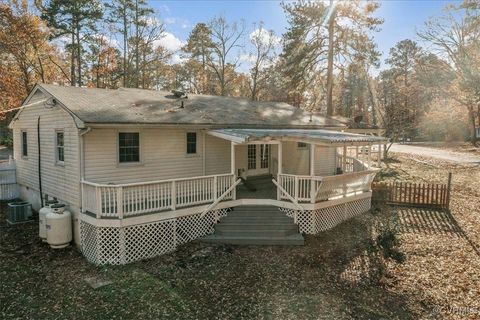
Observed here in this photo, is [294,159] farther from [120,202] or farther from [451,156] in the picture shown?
[451,156]

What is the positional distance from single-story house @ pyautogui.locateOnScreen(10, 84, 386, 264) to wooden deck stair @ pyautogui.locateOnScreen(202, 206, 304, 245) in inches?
4.1

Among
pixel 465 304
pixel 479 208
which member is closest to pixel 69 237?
pixel 465 304

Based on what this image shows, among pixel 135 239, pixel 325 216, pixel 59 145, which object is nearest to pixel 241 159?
pixel 325 216

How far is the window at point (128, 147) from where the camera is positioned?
37.9 feet

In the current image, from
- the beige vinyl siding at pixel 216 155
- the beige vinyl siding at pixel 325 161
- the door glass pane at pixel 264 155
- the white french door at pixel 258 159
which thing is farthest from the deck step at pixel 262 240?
the beige vinyl siding at pixel 325 161

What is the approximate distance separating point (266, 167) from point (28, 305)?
11.1 meters

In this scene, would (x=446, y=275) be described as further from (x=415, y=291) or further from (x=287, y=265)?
(x=287, y=265)

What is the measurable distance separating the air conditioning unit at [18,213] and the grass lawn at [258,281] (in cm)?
74

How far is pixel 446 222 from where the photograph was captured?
45.4 ft

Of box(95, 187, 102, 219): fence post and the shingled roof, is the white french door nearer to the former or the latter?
the shingled roof

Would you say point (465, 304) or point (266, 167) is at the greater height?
point (266, 167)

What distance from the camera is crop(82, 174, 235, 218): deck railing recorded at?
9.91m

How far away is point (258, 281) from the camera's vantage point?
9.09m

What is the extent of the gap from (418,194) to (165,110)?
39.4 feet
